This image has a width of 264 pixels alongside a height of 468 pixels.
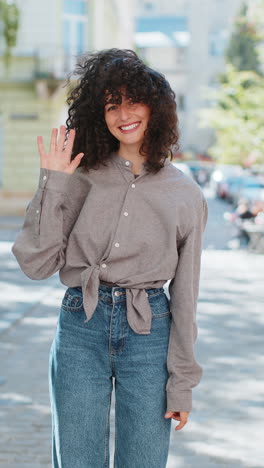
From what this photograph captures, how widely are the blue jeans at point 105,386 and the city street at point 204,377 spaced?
1.95 metres

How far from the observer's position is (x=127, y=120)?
2.87 m

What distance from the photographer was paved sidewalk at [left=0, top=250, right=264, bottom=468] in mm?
4871

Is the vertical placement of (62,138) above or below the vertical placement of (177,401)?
above

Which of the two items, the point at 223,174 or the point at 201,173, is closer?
the point at 223,174

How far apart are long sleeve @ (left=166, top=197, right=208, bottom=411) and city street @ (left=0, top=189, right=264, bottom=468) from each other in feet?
6.61

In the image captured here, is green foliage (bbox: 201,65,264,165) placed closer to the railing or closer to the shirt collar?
the railing

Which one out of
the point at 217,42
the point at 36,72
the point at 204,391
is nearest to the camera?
the point at 204,391

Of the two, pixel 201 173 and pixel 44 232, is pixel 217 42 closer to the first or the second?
pixel 201 173

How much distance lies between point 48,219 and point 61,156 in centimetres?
22

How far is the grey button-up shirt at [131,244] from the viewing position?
277 centimetres

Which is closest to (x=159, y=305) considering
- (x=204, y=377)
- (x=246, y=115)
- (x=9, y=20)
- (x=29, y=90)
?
(x=204, y=377)

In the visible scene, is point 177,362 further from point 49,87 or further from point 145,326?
point 49,87

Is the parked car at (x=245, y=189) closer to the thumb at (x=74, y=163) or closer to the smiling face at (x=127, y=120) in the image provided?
the smiling face at (x=127, y=120)

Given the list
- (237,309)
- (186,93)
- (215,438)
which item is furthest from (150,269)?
(186,93)
